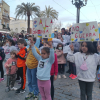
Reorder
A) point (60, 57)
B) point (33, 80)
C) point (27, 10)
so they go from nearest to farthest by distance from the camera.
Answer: point (33, 80), point (60, 57), point (27, 10)

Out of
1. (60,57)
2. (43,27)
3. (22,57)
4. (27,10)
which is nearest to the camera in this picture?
(43,27)

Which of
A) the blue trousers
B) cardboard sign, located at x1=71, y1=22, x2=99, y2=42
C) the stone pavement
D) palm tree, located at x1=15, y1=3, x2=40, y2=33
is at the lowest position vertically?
the stone pavement

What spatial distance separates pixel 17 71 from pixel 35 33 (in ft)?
4.78

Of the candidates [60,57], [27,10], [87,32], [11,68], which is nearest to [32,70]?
[11,68]

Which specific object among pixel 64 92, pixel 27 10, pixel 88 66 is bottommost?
pixel 64 92

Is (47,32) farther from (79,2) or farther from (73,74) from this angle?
(79,2)

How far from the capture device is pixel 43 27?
313cm

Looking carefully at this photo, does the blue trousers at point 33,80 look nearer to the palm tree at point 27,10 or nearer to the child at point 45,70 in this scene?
the child at point 45,70

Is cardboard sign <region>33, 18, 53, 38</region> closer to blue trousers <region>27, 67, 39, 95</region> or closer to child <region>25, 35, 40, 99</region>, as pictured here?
child <region>25, 35, 40, 99</region>

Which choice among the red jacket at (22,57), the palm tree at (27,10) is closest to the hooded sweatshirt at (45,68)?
the red jacket at (22,57)

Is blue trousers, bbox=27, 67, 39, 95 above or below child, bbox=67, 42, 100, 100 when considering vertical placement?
below

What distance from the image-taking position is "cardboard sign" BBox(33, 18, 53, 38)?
10.2 ft

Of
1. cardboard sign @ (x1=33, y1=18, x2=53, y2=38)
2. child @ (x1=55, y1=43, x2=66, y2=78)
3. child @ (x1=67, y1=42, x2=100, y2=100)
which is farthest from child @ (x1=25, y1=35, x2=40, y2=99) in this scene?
child @ (x1=55, y1=43, x2=66, y2=78)

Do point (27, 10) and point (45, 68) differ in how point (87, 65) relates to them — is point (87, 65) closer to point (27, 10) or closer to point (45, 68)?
point (45, 68)
